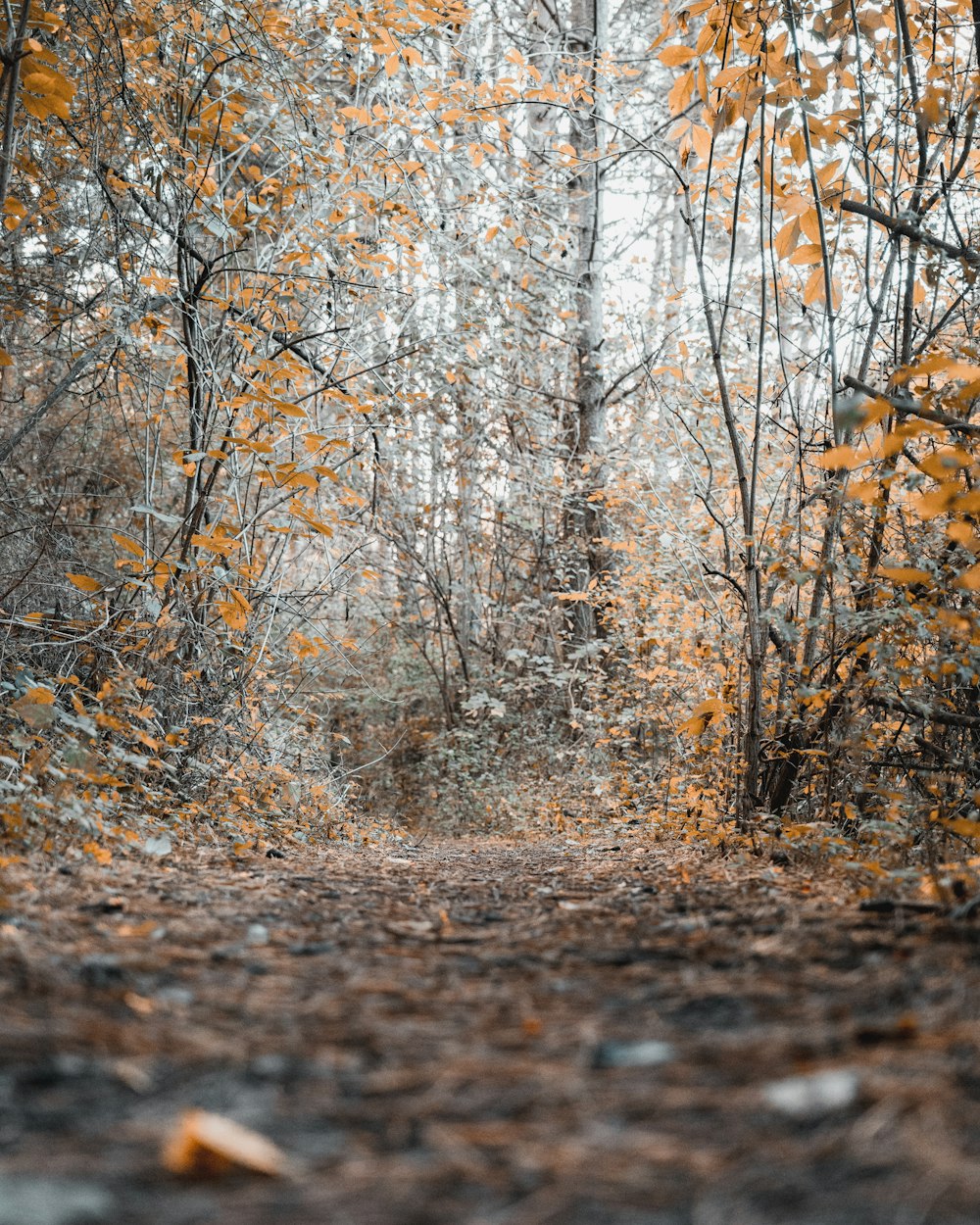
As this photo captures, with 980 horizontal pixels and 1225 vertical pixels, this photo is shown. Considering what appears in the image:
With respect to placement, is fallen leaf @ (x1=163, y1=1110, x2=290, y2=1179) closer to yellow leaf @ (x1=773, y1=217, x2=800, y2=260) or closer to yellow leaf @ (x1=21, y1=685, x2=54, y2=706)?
yellow leaf @ (x1=21, y1=685, x2=54, y2=706)

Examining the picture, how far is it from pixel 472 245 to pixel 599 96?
8.32ft

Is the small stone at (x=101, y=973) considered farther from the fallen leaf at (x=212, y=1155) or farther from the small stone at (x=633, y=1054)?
the small stone at (x=633, y=1054)

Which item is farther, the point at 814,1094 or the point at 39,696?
the point at 39,696

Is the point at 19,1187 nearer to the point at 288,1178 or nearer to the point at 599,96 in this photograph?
the point at 288,1178

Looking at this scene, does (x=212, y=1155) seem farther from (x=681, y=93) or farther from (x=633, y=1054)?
(x=681, y=93)

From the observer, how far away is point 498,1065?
48.4 inches

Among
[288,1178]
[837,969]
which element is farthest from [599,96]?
[288,1178]

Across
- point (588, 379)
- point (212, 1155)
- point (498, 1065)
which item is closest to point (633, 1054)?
point (498, 1065)

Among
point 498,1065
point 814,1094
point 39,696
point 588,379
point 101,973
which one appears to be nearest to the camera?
point 814,1094

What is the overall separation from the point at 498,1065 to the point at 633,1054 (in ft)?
0.61

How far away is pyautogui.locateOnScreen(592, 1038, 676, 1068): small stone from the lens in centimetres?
123

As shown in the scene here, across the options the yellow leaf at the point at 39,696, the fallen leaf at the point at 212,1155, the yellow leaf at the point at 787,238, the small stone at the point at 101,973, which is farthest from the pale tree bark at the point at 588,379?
the fallen leaf at the point at 212,1155

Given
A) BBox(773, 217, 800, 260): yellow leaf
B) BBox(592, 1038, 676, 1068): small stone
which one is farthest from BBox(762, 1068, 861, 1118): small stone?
BBox(773, 217, 800, 260): yellow leaf

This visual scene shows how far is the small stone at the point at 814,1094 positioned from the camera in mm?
1049
